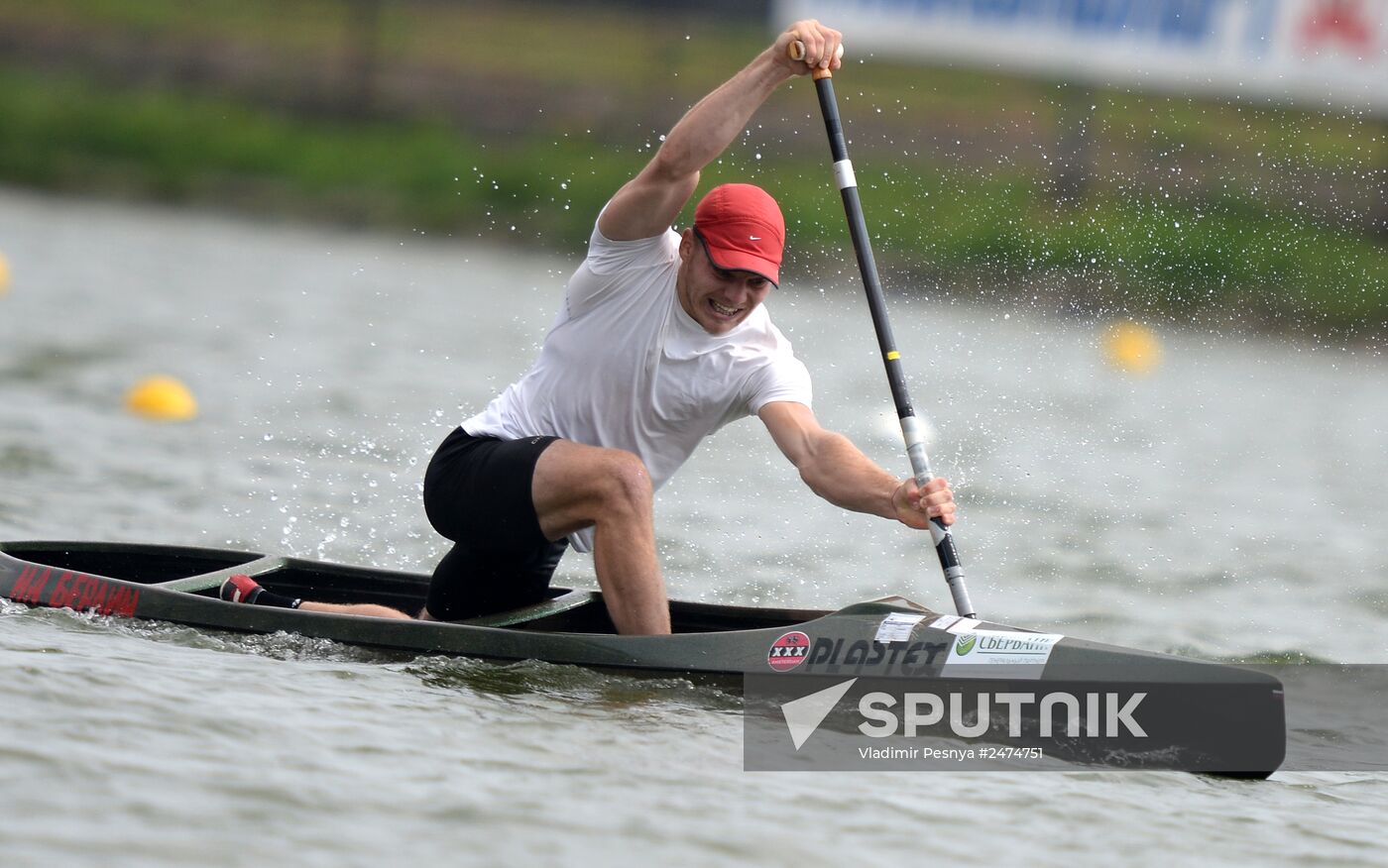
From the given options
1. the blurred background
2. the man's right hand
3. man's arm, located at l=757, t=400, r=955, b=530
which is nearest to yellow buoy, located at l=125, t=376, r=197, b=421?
man's arm, located at l=757, t=400, r=955, b=530

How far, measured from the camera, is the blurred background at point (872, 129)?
20.4 meters

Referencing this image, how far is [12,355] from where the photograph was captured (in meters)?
11.5

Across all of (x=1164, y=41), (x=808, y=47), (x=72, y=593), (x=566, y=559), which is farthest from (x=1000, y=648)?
(x=1164, y=41)

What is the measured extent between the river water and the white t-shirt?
76 cm

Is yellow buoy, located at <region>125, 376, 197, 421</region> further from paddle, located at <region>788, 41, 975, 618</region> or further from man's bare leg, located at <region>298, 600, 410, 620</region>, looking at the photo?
paddle, located at <region>788, 41, 975, 618</region>

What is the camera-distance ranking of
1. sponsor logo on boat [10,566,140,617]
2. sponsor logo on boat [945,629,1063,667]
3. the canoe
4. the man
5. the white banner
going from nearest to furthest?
the canoe, sponsor logo on boat [945,629,1063,667], the man, sponsor logo on boat [10,566,140,617], the white banner

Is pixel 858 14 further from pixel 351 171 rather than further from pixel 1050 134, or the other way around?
pixel 351 171

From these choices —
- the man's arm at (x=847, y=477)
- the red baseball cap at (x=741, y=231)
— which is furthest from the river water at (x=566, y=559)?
the red baseball cap at (x=741, y=231)

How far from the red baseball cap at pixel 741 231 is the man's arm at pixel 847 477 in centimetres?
49

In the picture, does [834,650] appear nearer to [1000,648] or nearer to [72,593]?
[1000,648]

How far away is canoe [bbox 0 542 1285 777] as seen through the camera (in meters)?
4.75

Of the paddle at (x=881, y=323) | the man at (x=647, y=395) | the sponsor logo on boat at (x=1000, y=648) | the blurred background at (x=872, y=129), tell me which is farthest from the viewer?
the blurred background at (x=872, y=129)

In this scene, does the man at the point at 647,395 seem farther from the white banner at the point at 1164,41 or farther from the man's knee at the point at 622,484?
the white banner at the point at 1164,41

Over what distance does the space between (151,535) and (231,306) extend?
25.6 feet
